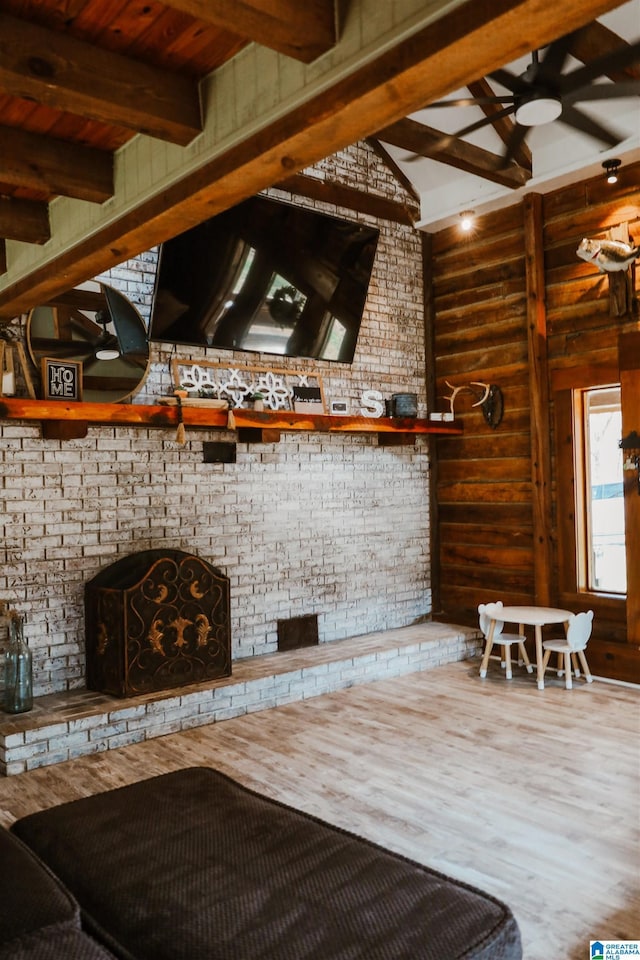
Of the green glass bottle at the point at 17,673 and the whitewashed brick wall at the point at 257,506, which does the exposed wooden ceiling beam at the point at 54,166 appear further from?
the green glass bottle at the point at 17,673

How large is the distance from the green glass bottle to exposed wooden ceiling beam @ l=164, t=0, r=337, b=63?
3574 mm

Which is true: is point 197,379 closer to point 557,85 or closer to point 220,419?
point 220,419

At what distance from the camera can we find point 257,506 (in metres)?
5.87

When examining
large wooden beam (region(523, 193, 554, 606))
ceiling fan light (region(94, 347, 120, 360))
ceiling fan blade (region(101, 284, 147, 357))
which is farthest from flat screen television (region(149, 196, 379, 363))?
large wooden beam (region(523, 193, 554, 606))

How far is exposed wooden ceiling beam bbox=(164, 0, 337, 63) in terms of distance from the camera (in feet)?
5.62

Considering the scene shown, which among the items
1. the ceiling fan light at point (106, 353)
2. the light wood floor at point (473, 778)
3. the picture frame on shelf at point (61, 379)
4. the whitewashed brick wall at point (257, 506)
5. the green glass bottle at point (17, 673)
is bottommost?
the light wood floor at point (473, 778)

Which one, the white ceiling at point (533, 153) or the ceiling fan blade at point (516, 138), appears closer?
the ceiling fan blade at point (516, 138)

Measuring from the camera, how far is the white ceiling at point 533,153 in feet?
17.3

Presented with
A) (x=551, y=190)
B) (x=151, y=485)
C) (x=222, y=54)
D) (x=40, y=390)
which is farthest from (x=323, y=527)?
(x=222, y=54)

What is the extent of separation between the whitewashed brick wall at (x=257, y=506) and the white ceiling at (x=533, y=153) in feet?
1.16

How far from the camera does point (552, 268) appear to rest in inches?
241

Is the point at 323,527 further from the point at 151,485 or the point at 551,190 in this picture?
the point at 551,190

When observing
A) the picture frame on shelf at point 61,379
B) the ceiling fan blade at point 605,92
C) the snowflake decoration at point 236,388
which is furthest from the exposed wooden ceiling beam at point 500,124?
the picture frame on shelf at point 61,379

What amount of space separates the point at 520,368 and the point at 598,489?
1.23m
